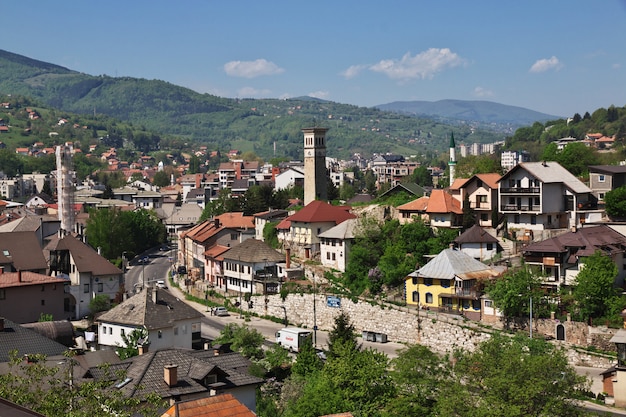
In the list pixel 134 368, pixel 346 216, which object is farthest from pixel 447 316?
pixel 134 368

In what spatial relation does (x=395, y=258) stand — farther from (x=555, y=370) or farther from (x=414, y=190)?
(x=555, y=370)

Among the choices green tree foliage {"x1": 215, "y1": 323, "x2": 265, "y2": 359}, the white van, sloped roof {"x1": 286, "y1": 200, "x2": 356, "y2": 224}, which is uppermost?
sloped roof {"x1": 286, "y1": 200, "x2": 356, "y2": 224}

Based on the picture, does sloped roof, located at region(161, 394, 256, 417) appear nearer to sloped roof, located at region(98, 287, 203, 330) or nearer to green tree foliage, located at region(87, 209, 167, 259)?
sloped roof, located at region(98, 287, 203, 330)

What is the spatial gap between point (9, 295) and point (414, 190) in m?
26.0

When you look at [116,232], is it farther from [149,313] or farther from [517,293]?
[517,293]

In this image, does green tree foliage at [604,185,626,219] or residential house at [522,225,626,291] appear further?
green tree foliage at [604,185,626,219]

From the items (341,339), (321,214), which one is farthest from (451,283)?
(321,214)

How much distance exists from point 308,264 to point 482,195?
10.7m

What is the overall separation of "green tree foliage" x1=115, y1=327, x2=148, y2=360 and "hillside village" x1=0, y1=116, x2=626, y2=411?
451 millimetres

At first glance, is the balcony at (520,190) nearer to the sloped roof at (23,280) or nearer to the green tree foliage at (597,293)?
the green tree foliage at (597,293)

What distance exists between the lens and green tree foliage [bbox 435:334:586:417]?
2359 centimetres

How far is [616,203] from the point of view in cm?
4372

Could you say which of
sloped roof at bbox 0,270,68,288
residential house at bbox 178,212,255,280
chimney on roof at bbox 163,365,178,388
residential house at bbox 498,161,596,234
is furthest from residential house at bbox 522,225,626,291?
residential house at bbox 178,212,255,280

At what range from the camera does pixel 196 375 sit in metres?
25.2
